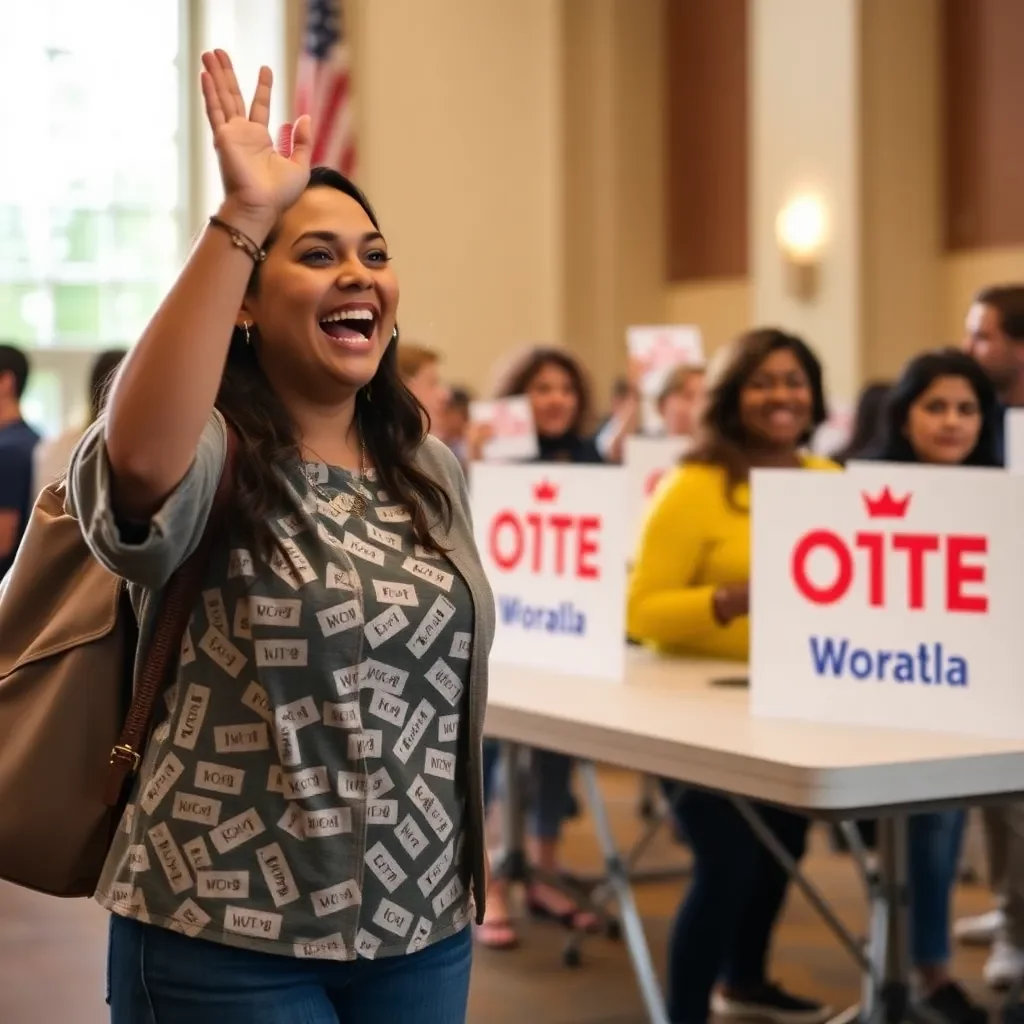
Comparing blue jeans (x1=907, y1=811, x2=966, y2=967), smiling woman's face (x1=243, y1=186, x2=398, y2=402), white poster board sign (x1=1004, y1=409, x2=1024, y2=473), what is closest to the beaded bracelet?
smiling woman's face (x1=243, y1=186, x2=398, y2=402)

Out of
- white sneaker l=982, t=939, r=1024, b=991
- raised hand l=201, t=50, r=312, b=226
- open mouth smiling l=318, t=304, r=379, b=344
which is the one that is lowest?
white sneaker l=982, t=939, r=1024, b=991

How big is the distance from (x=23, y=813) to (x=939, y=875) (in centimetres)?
251

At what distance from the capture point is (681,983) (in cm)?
336

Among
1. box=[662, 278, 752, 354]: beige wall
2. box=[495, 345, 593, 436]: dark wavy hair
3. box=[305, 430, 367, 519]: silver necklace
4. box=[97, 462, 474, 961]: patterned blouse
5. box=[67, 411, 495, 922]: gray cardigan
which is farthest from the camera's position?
box=[662, 278, 752, 354]: beige wall

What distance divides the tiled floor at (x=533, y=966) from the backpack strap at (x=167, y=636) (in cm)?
255

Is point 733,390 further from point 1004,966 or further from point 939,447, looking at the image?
point 1004,966

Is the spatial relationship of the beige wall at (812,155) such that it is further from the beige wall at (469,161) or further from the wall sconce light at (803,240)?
the beige wall at (469,161)

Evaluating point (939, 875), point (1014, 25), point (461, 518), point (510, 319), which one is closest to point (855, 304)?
point (1014, 25)

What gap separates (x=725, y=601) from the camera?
3.45m

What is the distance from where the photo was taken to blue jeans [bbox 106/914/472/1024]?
1594 millimetres

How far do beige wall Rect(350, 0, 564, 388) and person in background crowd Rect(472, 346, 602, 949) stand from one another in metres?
5.85

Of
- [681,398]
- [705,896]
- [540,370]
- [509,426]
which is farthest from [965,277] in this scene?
[705,896]

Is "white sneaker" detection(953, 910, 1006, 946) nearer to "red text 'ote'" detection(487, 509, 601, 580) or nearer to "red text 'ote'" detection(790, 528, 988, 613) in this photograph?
"red text 'ote'" detection(487, 509, 601, 580)

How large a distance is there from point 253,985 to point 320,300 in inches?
25.8
